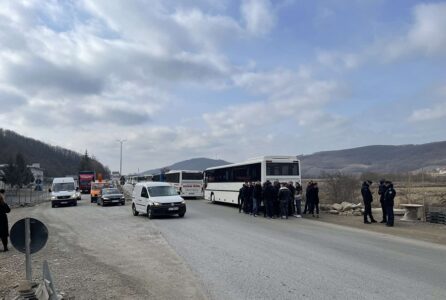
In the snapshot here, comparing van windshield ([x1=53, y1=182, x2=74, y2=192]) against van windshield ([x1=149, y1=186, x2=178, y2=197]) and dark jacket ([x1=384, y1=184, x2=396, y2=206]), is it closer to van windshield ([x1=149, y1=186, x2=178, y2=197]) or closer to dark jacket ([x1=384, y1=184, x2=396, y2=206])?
van windshield ([x1=149, y1=186, x2=178, y2=197])

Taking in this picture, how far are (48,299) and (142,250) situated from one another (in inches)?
256

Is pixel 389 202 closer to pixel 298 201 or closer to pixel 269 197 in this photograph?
pixel 298 201

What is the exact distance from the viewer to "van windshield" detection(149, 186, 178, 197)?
968 inches

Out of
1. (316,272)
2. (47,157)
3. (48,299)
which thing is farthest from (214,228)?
(47,157)

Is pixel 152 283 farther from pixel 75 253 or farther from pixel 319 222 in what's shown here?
pixel 319 222

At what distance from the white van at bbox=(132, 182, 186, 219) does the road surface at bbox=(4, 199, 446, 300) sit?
16.7 feet

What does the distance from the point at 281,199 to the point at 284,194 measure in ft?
1.25

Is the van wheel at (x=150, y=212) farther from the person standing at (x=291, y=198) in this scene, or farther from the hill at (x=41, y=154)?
the hill at (x=41, y=154)

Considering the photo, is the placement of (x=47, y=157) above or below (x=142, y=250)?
above

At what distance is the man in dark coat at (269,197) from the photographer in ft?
78.6

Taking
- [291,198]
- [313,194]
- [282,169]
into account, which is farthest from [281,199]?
[282,169]

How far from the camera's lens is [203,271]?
9.94 m

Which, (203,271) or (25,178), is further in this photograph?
(25,178)

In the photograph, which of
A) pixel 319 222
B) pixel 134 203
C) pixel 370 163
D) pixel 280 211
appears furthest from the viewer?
pixel 370 163
